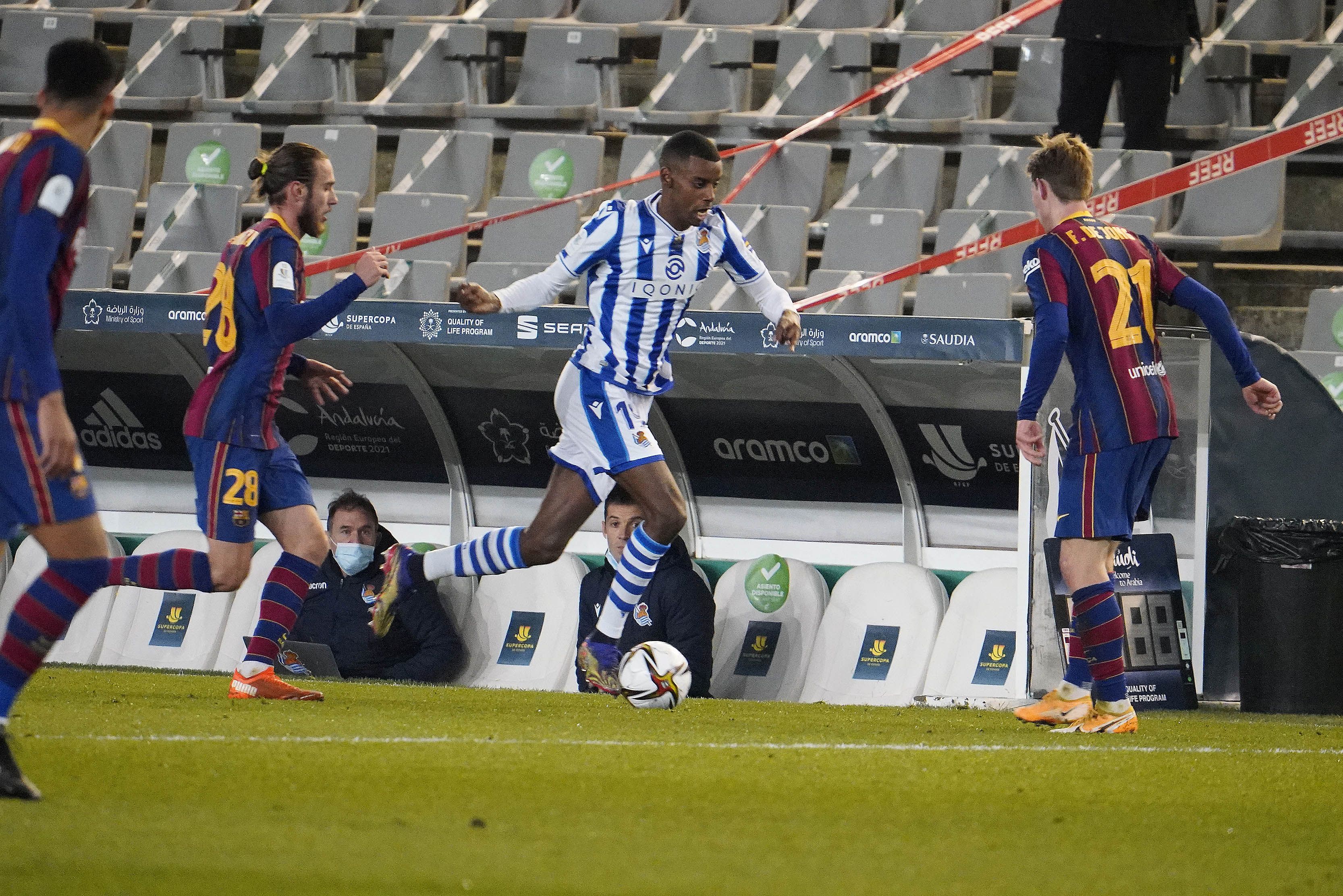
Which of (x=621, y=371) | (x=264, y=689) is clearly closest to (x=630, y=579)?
(x=621, y=371)

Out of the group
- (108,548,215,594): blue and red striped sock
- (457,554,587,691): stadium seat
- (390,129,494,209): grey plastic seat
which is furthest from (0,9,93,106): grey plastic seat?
(108,548,215,594): blue and red striped sock

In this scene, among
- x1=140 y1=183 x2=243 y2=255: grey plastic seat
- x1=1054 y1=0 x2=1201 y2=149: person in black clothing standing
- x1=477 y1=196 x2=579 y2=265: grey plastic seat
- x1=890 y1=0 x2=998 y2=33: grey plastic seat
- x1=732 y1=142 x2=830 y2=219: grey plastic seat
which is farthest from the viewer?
x1=890 y1=0 x2=998 y2=33: grey plastic seat

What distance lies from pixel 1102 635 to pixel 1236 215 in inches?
216

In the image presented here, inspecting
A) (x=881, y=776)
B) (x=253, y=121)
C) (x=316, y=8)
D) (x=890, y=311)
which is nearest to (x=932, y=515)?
(x=890, y=311)

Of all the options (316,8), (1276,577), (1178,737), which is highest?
(316,8)

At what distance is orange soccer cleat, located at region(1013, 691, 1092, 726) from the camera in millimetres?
6211

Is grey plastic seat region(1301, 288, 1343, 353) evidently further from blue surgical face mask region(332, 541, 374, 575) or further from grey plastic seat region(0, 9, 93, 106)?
grey plastic seat region(0, 9, 93, 106)

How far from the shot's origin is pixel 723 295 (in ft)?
32.3

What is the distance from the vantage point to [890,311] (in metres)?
9.73

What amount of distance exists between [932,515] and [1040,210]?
315 centimetres

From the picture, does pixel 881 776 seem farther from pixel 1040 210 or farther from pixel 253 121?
pixel 253 121

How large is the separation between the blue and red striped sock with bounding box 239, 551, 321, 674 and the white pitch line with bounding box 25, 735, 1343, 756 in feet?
5.25

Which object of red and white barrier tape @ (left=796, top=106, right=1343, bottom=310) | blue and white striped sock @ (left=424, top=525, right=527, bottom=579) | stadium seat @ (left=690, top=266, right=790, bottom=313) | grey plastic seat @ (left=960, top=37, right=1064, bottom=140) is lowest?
blue and white striped sock @ (left=424, top=525, right=527, bottom=579)

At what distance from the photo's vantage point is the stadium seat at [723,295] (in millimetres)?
9828
